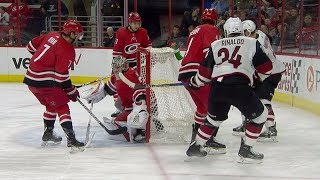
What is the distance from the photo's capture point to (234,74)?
4523mm

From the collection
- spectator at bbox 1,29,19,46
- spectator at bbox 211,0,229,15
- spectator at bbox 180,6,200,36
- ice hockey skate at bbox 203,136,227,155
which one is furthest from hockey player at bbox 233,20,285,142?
spectator at bbox 1,29,19,46

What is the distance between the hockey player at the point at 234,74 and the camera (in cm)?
452

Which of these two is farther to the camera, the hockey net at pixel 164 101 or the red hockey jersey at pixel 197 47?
the hockey net at pixel 164 101

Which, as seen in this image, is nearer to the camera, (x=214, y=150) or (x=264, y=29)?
(x=214, y=150)

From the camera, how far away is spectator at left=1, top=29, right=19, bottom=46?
453 inches

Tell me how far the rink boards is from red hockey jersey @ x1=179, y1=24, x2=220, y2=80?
2.55 meters

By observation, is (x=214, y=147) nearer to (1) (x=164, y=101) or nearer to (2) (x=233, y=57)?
(1) (x=164, y=101)

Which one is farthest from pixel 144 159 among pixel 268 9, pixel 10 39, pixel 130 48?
pixel 10 39

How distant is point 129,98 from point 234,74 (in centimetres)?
147

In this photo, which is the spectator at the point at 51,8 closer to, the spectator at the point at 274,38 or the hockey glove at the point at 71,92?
the spectator at the point at 274,38

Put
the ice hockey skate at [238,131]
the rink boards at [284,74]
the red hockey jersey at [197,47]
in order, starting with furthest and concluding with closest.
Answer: the rink boards at [284,74], the ice hockey skate at [238,131], the red hockey jersey at [197,47]

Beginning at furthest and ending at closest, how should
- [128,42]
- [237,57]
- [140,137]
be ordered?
[128,42] → [140,137] → [237,57]

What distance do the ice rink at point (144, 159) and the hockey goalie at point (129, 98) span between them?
15 centimetres

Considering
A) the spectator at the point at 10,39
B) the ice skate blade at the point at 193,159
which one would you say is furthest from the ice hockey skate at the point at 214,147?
the spectator at the point at 10,39
